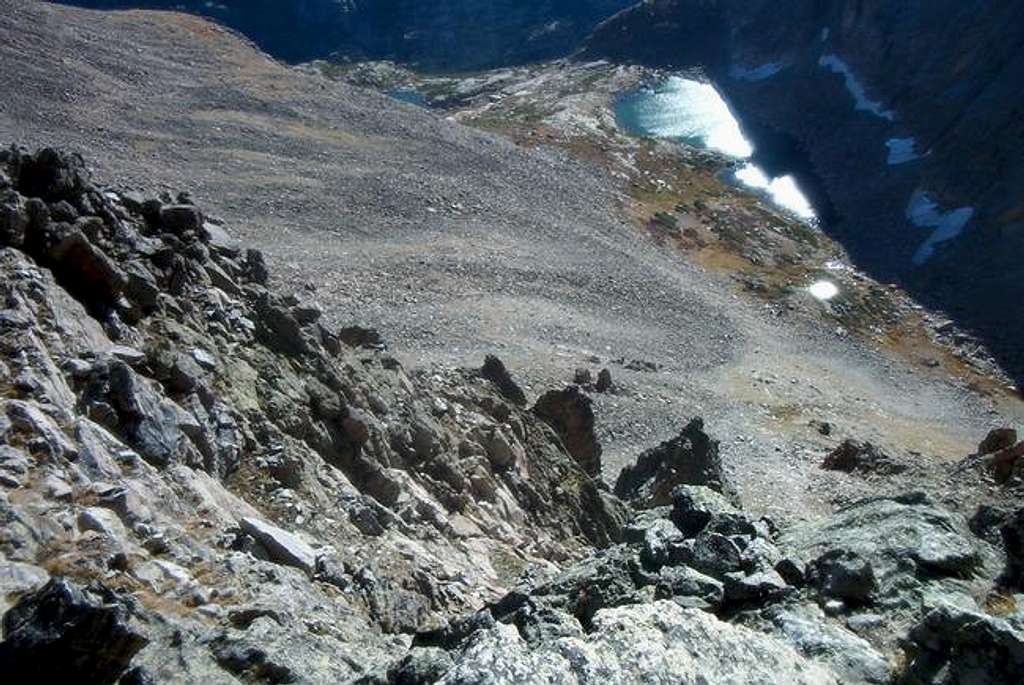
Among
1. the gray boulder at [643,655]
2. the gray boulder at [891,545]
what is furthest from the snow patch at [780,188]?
the gray boulder at [643,655]

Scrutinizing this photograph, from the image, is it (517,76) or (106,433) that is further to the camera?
(517,76)

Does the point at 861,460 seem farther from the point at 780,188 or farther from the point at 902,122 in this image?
the point at 902,122

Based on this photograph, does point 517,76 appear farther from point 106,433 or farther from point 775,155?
point 106,433

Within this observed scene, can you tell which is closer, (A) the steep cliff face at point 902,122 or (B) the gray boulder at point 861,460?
(B) the gray boulder at point 861,460

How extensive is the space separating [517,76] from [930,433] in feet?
359

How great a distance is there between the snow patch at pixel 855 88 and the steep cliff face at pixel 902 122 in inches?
7.8

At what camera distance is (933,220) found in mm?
84875

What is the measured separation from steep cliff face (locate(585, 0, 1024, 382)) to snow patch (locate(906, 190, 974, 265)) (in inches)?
5.1

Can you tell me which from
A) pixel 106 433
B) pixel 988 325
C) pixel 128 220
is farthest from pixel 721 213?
pixel 106 433

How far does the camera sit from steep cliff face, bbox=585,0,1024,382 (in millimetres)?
78125

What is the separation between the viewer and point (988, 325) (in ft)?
230

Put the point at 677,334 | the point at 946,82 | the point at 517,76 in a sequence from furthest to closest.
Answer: the point at 517,76, the point at 946,82, the point at 677,334

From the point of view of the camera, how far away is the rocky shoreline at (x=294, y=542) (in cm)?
1008

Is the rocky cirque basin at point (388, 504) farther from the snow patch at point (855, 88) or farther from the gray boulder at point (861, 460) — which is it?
the snow patch at point (855, 88)
